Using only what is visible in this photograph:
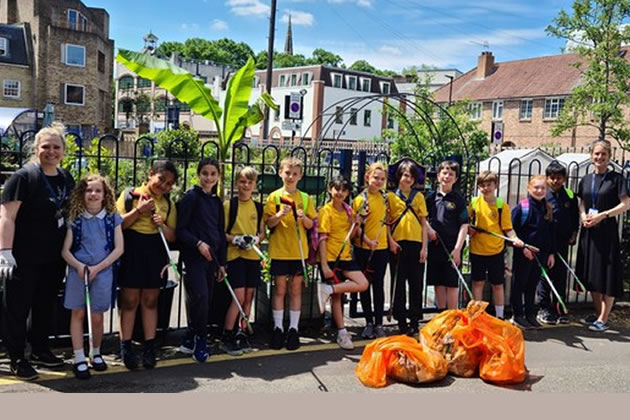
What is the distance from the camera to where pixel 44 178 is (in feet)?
14.0

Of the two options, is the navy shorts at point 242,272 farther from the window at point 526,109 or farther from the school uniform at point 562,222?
the window at point 526,109

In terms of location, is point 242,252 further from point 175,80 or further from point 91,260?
point 175,80

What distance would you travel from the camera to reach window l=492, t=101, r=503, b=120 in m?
44.1

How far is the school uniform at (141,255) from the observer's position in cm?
464

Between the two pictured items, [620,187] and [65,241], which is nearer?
[65,241]

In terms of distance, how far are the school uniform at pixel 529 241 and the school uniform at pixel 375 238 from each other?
64.8 inches

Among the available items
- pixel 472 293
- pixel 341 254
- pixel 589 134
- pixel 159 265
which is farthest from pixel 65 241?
pixel 589 134

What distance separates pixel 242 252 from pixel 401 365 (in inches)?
67.6

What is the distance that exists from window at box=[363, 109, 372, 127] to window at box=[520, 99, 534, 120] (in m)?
19.7

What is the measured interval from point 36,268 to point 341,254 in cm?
266

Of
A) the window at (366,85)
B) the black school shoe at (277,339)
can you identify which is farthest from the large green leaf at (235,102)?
the window at (366,85)

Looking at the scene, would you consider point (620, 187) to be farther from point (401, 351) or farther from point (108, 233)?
point (108, 233)

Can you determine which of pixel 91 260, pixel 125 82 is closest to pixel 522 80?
pixel 91 260

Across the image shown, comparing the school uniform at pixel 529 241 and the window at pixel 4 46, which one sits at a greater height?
the window at pixel 4 46
